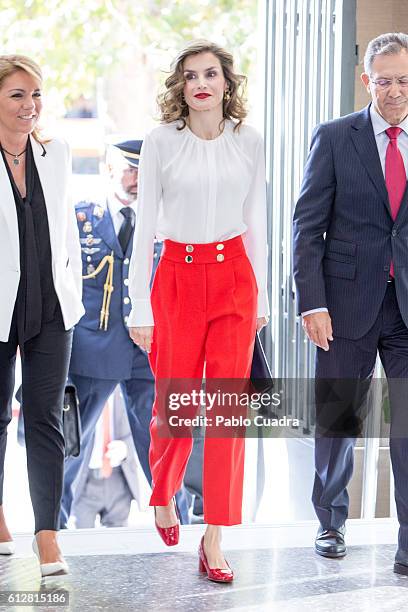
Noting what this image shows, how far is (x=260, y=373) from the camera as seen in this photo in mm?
3082

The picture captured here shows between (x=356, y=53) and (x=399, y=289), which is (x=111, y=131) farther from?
(x=399, y=289)

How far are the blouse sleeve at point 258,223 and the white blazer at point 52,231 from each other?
20.0 inches

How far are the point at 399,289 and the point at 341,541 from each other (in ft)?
2.64

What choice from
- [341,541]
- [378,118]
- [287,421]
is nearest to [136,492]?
[287,421]

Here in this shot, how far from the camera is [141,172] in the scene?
116 inches

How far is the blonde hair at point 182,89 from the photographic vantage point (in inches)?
116

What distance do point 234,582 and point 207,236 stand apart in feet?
3.22

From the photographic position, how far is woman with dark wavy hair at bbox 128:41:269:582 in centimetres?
292

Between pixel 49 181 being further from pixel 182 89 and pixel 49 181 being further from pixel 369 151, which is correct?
pixel 369 151

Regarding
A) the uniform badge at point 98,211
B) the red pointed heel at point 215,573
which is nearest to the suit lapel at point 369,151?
the red pointed heel at point 215,573

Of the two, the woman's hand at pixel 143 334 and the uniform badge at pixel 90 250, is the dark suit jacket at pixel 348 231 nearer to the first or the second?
the woman's hand at pixel 143 334

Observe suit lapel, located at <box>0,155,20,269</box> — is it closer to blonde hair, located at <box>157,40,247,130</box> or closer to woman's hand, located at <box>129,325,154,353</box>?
woman's hand, located at <box>129,325,154,353</box>

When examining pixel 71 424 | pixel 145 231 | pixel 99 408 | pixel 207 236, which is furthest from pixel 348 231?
pixel 99 408

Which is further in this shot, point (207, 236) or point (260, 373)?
point (260, 373)
